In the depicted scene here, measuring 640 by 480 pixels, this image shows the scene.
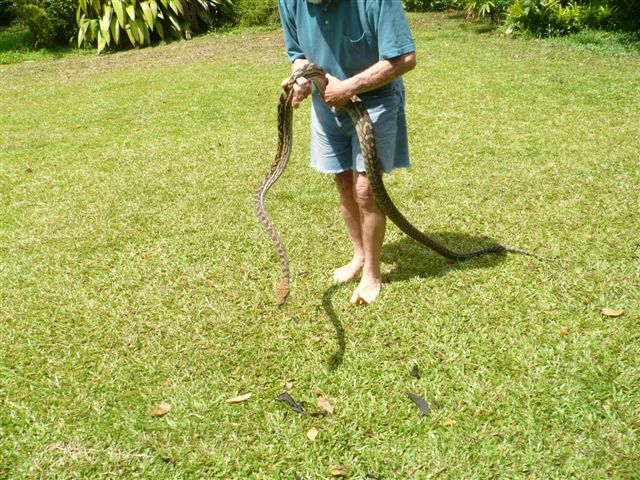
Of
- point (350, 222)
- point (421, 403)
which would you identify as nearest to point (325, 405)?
point (421, 403)

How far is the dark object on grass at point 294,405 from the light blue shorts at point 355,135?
145 centimetres

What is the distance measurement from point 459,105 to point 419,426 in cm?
628

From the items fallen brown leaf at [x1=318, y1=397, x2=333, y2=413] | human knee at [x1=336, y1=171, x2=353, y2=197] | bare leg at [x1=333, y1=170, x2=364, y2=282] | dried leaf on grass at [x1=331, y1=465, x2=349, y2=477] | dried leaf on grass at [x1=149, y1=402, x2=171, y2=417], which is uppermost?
human knee at [x1=336, y1=171, x2=353, y2=197]

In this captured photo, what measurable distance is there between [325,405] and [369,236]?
47.0 inches

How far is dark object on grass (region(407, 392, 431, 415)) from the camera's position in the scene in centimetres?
295

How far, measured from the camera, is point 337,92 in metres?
3.08

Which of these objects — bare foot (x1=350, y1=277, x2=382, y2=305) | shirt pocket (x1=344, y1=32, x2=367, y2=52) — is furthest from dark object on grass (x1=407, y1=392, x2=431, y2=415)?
shirt pocket (x1=344, y1=32, x2=367, y2=52)

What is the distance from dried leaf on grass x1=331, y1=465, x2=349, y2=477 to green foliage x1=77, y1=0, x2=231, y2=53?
14552mm

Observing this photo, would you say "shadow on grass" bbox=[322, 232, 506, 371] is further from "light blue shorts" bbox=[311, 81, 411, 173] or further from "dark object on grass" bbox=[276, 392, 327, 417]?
"light blue shorts" bbox=[311, 81, 411, 173]

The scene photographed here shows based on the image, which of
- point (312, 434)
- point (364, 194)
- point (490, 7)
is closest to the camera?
point (312, 434)

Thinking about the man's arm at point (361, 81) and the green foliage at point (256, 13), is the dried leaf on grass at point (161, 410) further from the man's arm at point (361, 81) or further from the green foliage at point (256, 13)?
the green foliage at point (256, 13)

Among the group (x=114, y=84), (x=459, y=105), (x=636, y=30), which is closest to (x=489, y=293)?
(x=459, y=105)

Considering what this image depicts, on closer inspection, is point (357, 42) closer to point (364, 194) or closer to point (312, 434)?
point (364, 194)

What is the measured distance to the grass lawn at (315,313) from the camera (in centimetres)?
278
